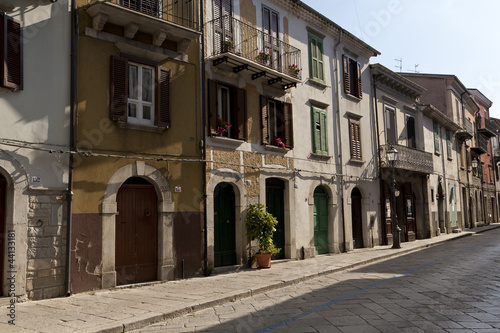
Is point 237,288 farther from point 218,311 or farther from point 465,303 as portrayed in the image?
point 465,303

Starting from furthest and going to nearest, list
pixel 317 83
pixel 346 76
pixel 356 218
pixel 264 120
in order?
pixel 356 218, pixel 346 76, pixel 317 83, pixel 264 120

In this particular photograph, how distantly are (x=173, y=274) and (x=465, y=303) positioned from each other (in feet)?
21.8

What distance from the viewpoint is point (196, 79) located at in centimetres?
1218

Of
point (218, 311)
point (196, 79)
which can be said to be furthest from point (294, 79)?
point (218, 311)

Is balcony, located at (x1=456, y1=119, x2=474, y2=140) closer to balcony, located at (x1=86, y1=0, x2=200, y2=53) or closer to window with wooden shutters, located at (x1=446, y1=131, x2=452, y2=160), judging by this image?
window with wooden shutters, located at (x1=446, y1=131, x2=452, y2=160)

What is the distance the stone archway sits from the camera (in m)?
9.79

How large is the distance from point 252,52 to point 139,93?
4.67 metres

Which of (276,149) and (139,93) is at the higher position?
(139,93)

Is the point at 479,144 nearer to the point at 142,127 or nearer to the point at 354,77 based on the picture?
the point at 354,77

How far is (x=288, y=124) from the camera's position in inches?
607

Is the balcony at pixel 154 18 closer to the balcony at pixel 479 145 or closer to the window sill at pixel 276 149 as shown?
the window sill at pixel 276 149

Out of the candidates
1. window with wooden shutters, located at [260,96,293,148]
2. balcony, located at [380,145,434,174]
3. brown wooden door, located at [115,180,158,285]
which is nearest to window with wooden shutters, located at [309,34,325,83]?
window with wooden shutters, located at [260,96,293,148]

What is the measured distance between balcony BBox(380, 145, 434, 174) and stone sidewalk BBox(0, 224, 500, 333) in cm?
1010

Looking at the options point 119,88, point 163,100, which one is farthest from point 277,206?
point 119,88
